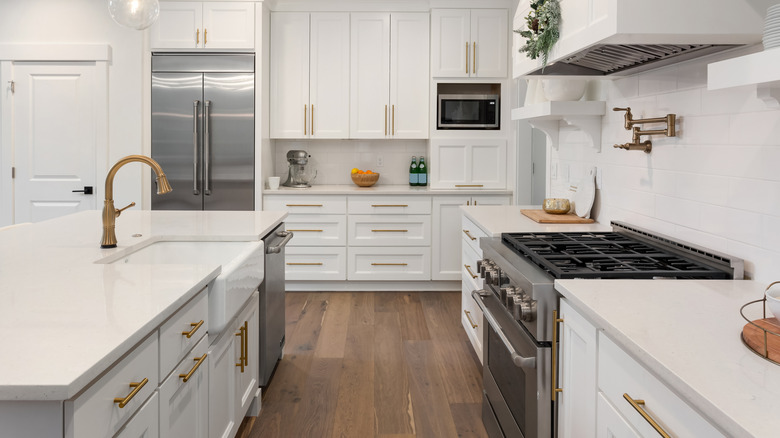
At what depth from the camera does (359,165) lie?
18.8 feet

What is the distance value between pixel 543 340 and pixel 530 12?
5.33ft

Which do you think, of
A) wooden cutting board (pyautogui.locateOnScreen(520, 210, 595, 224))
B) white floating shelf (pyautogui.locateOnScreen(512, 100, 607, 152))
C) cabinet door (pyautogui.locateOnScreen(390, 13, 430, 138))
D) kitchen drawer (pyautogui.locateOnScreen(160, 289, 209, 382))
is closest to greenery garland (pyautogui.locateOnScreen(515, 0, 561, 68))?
white floating shelf (pyautogui.locateOnScreen(512, 100, 607, 152))

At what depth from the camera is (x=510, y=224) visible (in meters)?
2.99

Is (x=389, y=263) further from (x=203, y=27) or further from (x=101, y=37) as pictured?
(x=101, y=37)

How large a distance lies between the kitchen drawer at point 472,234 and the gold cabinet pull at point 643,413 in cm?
182

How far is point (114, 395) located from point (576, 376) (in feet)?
3.74

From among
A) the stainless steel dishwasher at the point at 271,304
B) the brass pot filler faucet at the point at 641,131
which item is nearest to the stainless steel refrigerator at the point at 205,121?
the stainless steel dishwasher at the point at 271,304

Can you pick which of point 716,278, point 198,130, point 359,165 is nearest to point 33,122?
point 198,130

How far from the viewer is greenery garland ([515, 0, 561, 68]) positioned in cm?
238

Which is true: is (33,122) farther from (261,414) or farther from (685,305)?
(685,305)

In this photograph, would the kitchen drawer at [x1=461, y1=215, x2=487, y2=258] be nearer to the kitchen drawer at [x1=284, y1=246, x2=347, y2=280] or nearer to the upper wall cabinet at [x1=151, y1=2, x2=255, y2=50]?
the kitchen drawer at [x1=284, y1=246, x2=347, y2=280]

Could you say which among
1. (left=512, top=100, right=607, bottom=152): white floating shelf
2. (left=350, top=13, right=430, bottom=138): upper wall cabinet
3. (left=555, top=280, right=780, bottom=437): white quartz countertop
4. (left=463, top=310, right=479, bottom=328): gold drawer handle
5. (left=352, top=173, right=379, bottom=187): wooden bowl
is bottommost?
(left=463, top=310, right=479, bottom=328): gold drawer handle

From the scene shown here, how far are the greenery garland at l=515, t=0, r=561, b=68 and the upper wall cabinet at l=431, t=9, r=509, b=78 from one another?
258 centimetres

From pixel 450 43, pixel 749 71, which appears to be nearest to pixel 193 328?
pixel 749 71
